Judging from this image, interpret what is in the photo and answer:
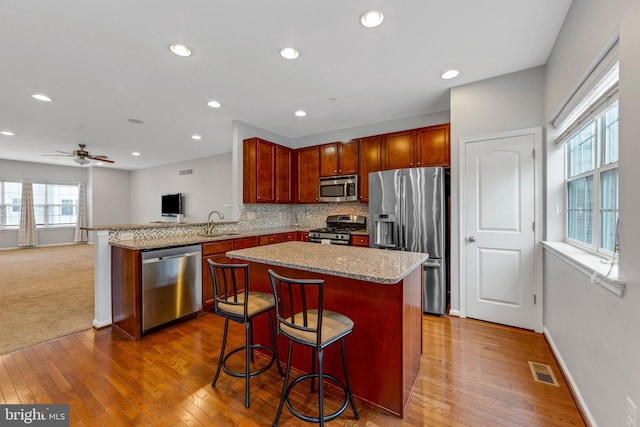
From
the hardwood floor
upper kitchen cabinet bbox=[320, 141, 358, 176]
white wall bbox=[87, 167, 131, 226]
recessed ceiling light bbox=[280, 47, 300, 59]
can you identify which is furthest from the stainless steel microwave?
white wall bbox=[87, 167, 131, 226]

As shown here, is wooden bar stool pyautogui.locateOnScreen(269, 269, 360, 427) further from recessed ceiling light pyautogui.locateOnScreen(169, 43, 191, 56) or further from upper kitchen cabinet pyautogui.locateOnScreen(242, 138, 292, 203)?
upper kitchen cabinet pyautogui.locateOnScreen(242, 138, 292, 203)

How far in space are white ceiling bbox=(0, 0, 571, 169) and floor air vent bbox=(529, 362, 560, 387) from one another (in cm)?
271

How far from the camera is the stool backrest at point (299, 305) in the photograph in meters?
1.31

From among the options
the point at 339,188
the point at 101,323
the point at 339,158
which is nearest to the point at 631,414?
the point at 339,188

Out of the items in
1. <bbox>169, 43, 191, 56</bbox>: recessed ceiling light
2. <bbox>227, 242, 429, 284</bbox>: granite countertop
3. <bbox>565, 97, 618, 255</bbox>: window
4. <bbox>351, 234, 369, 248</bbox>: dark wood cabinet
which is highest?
<bbox>169, 43, 191, 56</bbox>: recessed ceiling light

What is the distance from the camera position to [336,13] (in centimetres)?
193

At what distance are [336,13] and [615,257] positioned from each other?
234 centimetres

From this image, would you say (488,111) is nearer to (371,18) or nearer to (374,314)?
(371,18)

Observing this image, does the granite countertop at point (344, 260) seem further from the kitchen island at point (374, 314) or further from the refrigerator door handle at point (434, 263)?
the refrigerator door handle at point (434, 263)

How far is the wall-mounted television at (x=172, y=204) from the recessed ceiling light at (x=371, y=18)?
744 cm

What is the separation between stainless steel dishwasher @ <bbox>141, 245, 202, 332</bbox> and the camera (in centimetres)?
268

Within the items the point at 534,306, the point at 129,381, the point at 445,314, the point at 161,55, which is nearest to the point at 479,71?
the point at 534,306

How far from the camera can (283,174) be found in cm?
480

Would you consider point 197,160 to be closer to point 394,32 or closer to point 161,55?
point 161,55
